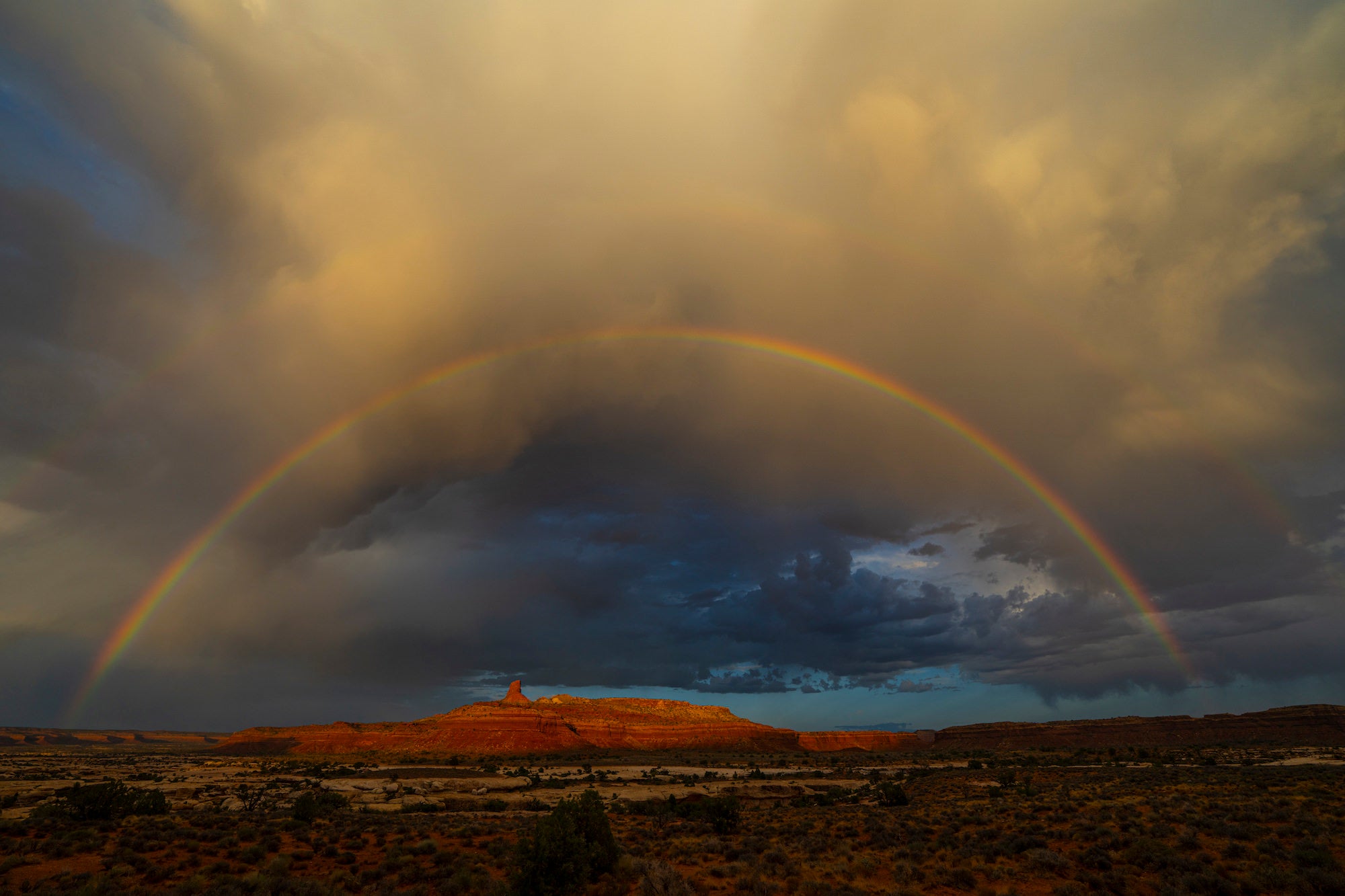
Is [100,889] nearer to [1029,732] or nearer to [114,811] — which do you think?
[114,811]

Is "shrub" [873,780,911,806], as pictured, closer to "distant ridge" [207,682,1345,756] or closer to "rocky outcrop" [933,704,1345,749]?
"rocky outcrop" [933,704,1345,749]

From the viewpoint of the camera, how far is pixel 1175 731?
415 feet

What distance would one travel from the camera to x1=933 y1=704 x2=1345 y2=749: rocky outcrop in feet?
356

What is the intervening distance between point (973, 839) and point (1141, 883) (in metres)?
7.09

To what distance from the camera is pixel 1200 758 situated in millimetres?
60688

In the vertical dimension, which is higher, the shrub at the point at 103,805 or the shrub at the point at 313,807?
the shrub at the point at 103,805

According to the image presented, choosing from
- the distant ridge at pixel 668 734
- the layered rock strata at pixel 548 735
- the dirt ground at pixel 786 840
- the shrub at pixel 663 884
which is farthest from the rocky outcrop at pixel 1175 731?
the shrub at pixel 663 884

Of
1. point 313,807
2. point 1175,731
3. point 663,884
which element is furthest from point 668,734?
point 663,884

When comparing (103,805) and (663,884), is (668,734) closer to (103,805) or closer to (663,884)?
(103,805)

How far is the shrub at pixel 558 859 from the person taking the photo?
59.7ft

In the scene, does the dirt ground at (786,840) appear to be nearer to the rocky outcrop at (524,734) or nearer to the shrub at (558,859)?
the shrub at (558,859)

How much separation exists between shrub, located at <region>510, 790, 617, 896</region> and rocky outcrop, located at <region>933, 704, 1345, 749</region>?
366 ft

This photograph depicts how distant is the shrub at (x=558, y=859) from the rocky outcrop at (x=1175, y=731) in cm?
11153

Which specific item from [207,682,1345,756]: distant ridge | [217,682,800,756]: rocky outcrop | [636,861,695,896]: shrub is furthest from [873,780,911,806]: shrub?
[217,682,800,756]: rocky outcrop
